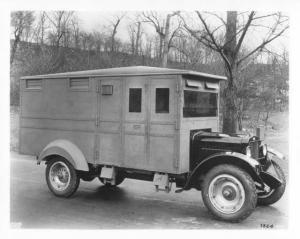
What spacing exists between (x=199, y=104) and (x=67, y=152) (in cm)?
255

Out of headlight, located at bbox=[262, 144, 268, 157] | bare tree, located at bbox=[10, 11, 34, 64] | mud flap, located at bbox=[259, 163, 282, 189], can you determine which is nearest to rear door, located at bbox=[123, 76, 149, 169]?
mud flap, located at bbox=[259, 163, 282, 189]

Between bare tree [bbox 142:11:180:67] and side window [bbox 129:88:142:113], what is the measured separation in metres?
3.74

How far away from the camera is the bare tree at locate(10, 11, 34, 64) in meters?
6.78

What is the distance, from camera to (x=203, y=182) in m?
5.81

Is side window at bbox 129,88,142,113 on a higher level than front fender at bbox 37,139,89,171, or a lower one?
higher

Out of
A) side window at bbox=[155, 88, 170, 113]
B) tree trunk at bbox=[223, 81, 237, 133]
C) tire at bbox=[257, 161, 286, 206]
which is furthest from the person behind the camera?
tree trunk at bbox=[223, 81, 237, 133]

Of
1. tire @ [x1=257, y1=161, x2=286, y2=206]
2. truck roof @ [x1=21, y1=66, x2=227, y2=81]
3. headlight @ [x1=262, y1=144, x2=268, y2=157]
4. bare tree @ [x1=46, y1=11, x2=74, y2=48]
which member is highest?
bare tree @ [x1=46, y1=11, x2=74, y2=48]

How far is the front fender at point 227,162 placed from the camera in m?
5.64

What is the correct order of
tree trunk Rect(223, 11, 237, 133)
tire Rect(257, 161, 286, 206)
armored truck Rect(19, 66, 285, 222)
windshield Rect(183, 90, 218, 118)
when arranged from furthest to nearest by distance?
tree trunk Rect(223, 11, 237, 133) → tire Rect(257, 161, 286, 206) → windshield Rect(183, 90, 218, 118) → armored truck Rect(19, 66, 285, 222)

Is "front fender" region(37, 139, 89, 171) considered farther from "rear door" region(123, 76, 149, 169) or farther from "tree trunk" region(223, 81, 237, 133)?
"tree trunk" region(223, 81, 237, 133)

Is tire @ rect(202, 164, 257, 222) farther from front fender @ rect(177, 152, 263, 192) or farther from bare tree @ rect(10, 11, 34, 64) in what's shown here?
bare tree @ rect(10, 11, 34, 64)

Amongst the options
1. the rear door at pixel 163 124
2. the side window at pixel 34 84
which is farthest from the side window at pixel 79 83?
the rear door at pixel 163 124

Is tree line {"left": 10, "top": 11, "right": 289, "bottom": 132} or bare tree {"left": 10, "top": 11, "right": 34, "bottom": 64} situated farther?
tree line {"left": 10, "top": 11, "right": 289, "bottom": 132}

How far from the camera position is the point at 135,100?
6.38m
